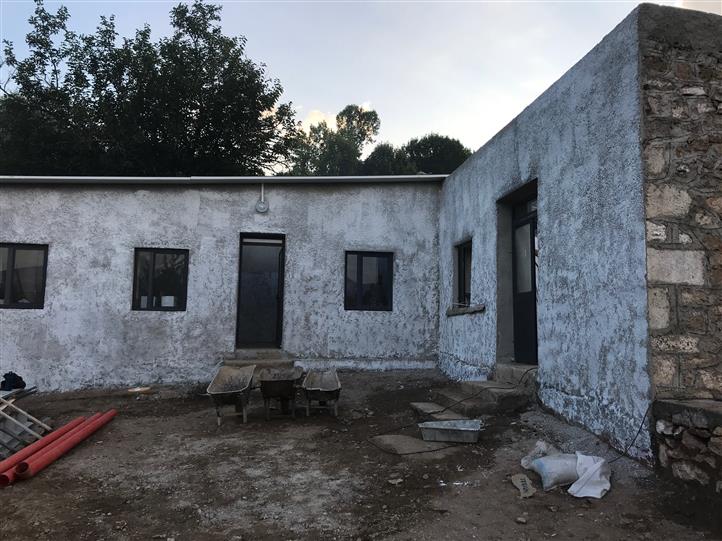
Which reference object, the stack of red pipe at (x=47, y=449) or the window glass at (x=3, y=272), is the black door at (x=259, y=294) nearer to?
the window glass at (x=3, y=272)

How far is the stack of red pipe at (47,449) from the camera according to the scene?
4.75m

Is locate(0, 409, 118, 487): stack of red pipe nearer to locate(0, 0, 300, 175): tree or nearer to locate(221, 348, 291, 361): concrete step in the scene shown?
locate(221, 348, 291, 361): concrete step

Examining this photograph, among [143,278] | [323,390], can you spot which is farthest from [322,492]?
[143,278]

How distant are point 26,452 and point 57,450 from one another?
0.29 metres

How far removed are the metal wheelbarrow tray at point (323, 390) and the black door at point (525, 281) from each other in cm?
246

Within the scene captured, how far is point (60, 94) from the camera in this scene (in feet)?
57.6

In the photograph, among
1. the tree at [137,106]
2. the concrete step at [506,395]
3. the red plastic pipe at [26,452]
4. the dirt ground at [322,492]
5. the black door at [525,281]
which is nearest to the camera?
the dirt ground at [322,492]

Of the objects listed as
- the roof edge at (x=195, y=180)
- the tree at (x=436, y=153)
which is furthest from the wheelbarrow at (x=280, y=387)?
the tree at (x=436, y=153)

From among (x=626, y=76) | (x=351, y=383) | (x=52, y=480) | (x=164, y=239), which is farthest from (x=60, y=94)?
(x=626, y=76)

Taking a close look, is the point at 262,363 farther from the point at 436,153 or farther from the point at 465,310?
the point at 436,153

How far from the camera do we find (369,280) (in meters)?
9.52

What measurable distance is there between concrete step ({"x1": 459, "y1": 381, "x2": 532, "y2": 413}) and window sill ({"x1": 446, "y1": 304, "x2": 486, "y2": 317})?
139cm

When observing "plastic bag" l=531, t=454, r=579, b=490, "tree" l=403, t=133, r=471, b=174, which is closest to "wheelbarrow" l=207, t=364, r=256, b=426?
"plastic bag" l=531, t=454, r=579, b=490

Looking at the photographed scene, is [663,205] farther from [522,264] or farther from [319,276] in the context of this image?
[319,276]
